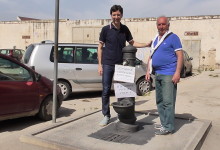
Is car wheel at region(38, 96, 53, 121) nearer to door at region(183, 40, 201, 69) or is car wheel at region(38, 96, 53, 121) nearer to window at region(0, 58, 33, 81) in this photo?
window at region(0, 58, 33, 81)

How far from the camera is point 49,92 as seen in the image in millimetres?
6184

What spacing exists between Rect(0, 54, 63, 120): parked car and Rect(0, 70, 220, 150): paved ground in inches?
12.3

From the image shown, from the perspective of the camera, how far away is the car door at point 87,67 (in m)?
8.77

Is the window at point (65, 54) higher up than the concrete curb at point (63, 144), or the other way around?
the window at point (65, 54)

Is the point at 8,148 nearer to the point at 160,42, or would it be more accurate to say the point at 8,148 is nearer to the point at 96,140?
the point at 96,140

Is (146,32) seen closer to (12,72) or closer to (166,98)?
(12,72)

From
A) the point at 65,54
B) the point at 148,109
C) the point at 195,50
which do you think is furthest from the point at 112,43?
the point at 195,50

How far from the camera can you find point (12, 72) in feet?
18.6

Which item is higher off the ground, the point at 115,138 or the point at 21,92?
the point at 21,92

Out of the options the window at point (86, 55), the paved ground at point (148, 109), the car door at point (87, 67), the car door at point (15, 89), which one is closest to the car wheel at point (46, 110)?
the paved ground at point (148, 109)

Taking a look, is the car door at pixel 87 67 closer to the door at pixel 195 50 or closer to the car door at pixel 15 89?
the car door at pixel 15 89

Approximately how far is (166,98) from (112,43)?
4.22 ft

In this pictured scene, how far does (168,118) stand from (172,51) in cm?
107

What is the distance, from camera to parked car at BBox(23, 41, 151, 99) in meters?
8.38
